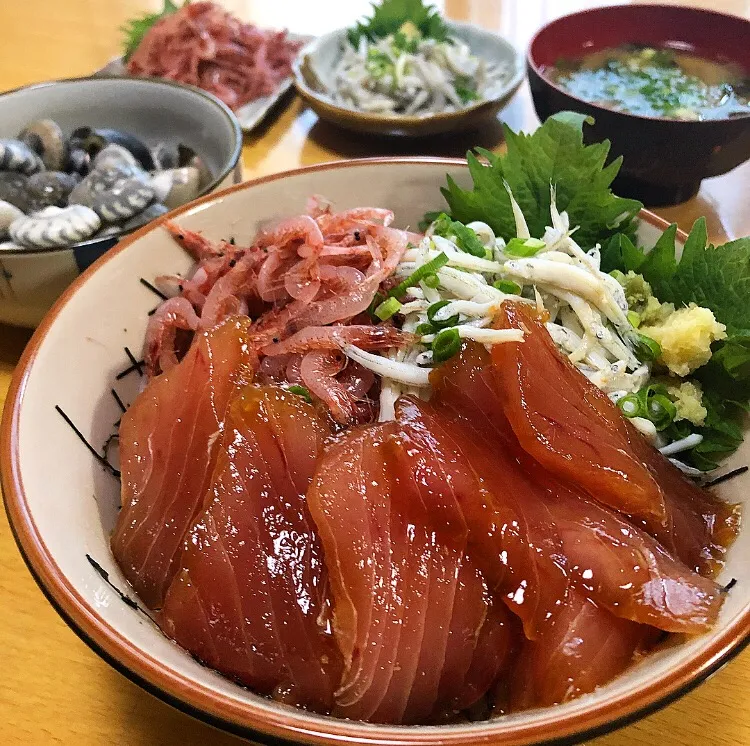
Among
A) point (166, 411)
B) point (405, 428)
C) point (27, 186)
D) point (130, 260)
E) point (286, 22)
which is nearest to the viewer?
point (405, 428)

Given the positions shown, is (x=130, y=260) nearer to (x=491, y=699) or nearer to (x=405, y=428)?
(x=405, y=428)

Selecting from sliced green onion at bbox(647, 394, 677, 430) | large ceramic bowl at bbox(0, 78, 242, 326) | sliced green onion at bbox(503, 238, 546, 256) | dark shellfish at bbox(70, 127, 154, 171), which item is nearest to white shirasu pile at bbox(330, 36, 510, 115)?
large ceramic bowl at bbox(0, 78, 242, 326)

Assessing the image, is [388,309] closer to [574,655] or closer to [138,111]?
[574,655]

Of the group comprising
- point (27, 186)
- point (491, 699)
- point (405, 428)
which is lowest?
point (491, 699)

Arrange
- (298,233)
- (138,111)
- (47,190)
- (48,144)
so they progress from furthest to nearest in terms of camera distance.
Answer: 1. (138,111)
2. (48,144)
3. (47,190)
4. (298,233)

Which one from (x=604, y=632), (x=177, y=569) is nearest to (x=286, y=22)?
(x=177, y=569)

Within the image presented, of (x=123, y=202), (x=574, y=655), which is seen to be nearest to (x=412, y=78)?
(x=123, y=202)
